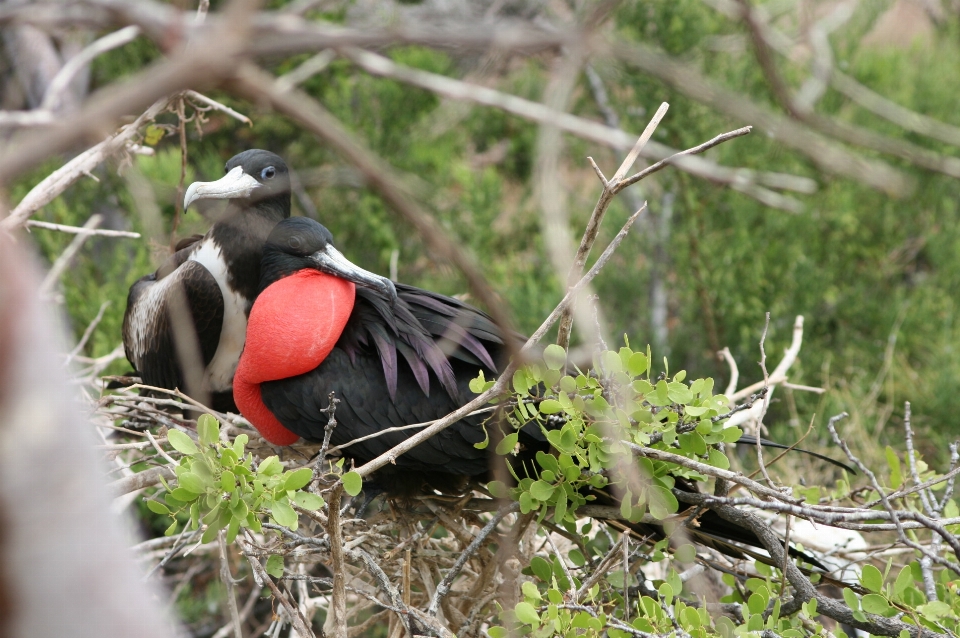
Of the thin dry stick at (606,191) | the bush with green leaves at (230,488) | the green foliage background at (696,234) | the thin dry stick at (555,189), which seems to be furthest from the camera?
the green foliage background at (696,234)

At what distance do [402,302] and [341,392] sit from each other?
207 millimetres

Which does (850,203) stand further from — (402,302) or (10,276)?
(10,276)

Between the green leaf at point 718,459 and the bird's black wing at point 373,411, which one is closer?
the green leaf at point 718,459

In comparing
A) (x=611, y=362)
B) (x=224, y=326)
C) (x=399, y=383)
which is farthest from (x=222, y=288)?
(x=611, y=362)

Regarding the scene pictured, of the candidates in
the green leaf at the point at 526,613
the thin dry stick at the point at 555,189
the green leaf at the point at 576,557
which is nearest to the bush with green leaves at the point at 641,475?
the green leaf at the point at 526,613

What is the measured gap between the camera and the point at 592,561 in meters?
1.46

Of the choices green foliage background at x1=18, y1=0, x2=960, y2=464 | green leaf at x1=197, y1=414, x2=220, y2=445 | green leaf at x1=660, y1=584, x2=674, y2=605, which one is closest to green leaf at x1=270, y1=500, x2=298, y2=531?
green leaf at x1=197, y1=414, x2=220, y2=445

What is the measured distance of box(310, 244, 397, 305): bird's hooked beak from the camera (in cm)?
157

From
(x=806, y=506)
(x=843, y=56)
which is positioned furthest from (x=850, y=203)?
(x=806, y=506)

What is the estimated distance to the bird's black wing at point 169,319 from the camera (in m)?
1.75

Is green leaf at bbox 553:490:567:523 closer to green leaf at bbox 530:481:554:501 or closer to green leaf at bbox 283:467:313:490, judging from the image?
green leaf at bbox 530:481:554:501

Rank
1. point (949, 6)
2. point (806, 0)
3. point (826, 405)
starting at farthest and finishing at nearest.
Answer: point (949, 6) → point (826, 405) → point (806, 0)

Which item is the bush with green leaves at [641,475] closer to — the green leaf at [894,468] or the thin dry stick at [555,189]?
the green leaf at [894,468]

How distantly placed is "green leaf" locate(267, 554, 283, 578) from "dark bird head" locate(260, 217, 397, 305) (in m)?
0.48
